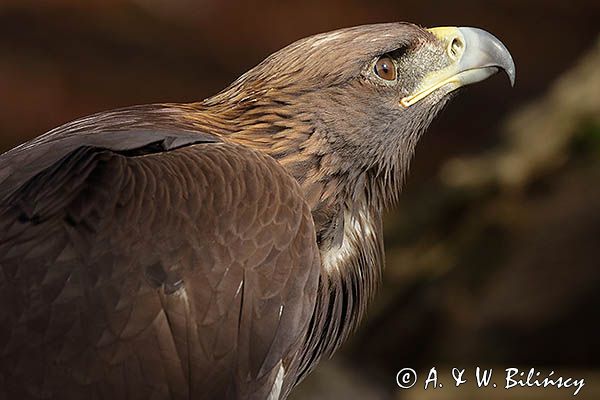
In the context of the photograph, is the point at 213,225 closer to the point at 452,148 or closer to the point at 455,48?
the point at 455,48

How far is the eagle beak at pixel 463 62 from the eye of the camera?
→ 316cm

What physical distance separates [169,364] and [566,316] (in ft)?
14.1

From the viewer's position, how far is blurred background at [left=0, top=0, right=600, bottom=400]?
651cm

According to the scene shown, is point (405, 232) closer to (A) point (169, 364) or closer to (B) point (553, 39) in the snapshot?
(B) point (553, 39)

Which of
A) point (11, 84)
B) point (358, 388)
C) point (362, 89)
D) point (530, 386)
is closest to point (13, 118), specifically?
point (11, 84)

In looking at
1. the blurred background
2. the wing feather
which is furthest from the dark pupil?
the blurred background

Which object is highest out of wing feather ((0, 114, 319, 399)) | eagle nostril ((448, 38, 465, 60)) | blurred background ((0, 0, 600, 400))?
eagle nostril ((448, 38, 465, 60))

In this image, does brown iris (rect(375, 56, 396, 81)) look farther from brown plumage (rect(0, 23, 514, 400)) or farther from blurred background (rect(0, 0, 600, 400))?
blurred background (rect(0, 0, 600, 400))

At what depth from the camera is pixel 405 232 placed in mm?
7988

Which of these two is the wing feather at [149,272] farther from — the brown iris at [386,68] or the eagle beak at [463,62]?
the eagle beak at [463,62]

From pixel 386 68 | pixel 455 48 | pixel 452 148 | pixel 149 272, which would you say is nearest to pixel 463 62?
pixel 455 48

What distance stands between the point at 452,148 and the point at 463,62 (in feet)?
15.9

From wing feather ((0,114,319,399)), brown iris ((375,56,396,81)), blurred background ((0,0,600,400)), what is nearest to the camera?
wing feather ((0,114,319,399))

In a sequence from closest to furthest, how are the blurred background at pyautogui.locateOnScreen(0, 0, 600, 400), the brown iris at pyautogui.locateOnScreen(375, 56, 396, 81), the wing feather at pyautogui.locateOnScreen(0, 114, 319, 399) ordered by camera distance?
1. the wing feather at pyautogui.locateOnScreen(0, 114, 319, 399)
2. the brown iris at pyautogui.locateOnScreen(375, 56, 396, 81)
3. the blurred background at pyautogui.locateOnScreen(0, 0, 600, 400)
